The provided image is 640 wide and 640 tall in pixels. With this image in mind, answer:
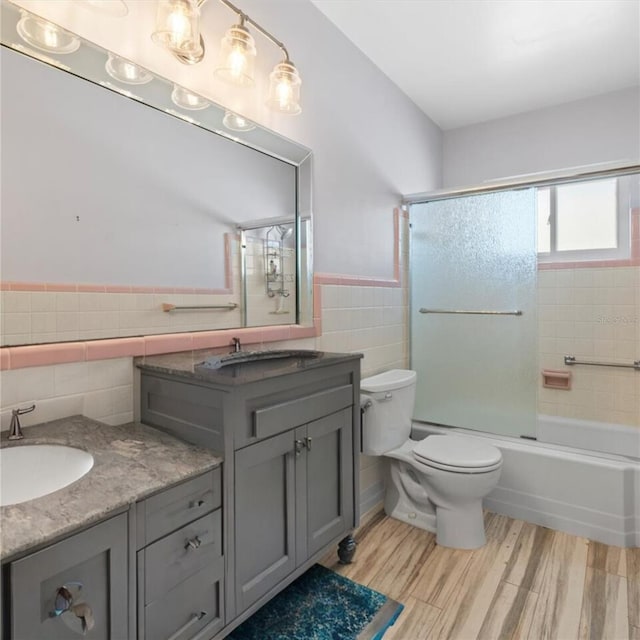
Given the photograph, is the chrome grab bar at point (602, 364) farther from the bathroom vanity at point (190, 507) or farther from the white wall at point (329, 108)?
the bathroom vanity at point (190, 507)

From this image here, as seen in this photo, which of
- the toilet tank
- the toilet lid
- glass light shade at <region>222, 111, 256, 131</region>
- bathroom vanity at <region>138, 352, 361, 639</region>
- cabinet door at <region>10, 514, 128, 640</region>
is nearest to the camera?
cabinet door at <region>10, 514, 128, 640</region>

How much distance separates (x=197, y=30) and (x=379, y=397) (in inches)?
64.9

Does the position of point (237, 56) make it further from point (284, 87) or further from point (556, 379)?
point (556, 379)

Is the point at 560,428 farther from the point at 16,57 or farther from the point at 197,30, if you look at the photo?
the point at 16,57

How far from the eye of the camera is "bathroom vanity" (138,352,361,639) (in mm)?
1178

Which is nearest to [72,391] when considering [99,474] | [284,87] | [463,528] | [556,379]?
[99,474]

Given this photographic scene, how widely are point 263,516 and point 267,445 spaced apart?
0.23 meters

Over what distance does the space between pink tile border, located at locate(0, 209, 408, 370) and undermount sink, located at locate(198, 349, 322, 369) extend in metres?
0.12

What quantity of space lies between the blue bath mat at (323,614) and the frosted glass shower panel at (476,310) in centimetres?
130

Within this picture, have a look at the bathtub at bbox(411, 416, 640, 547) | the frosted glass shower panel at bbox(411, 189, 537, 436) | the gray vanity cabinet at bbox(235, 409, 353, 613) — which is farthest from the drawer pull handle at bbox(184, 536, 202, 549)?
the frosted glass shower panel at bbox(411, 189, 537, 436)

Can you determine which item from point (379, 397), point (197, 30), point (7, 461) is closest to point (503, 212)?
point (379, 397)

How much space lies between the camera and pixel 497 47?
7.39 ft

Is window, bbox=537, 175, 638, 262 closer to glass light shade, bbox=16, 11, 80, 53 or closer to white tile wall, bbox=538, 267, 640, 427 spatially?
white tile wall, bbox=538, 267, 640, 427

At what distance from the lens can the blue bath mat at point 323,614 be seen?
1413 mm
